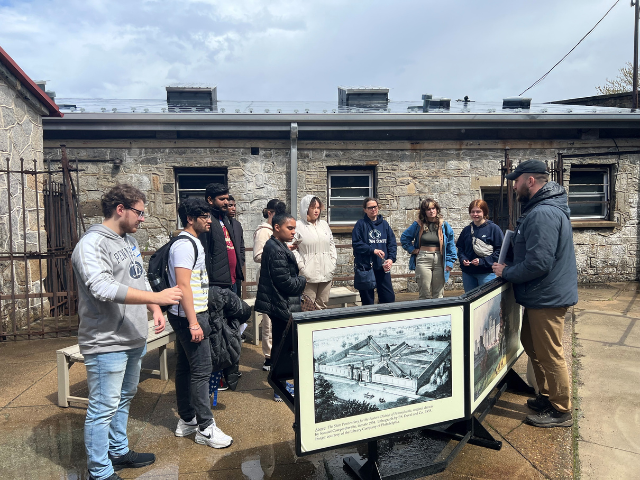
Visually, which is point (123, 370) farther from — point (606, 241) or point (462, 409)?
point (606, 241)

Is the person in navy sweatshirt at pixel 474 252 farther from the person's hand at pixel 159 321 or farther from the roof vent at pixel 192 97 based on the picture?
the roof vent at pixel 192 97

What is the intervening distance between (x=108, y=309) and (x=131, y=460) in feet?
3.55

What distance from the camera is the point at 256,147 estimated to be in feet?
28.6

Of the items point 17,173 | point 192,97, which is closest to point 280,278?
point 17,173

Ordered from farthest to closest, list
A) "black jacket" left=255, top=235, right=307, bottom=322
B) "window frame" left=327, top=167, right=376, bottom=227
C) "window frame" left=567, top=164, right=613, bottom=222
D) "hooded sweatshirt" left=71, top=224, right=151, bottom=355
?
"window frame" left=567, top=164, right=613, bottom=222 < "window frame" left=327, top=167, right=376, bottom=227 < "black jacket" left=255, top=235, right=307, bottom=322 < "hooded sweatshirt" left=71, top=224, right=151, bottom=355

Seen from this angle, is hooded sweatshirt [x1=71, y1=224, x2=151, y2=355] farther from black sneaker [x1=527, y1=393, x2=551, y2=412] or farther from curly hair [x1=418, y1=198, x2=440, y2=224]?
curly hair [x1=418, y1=198, x2=440, y2=224]

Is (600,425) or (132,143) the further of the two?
(132,143)

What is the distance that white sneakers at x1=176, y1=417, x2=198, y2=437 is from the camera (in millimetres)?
3498

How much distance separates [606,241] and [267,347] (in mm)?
7913

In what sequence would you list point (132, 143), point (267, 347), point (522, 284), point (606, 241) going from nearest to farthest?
point (522, 284) < point (267, 347) < point (132, 143) < point (606, 241)

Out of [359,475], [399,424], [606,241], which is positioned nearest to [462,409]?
[399,424]

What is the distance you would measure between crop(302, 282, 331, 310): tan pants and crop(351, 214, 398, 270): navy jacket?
0.66 m

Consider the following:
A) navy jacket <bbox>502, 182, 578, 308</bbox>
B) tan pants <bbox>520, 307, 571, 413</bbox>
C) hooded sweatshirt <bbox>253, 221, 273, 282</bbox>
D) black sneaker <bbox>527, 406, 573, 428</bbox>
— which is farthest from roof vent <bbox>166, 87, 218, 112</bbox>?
black sneaker <bbox>527, 406, 573, 428</bbox>

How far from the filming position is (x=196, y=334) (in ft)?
10.3
